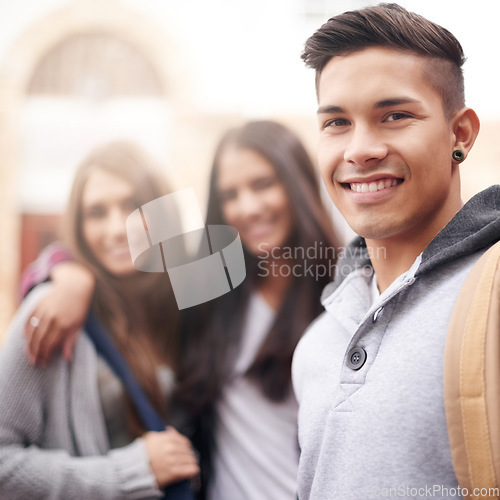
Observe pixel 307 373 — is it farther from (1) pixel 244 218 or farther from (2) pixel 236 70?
(2) pixel 236 70

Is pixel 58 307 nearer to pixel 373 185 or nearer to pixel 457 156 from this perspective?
pixel 373 185

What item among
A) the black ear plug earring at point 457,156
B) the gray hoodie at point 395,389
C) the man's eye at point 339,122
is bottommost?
the gray hoodie at point 395,389

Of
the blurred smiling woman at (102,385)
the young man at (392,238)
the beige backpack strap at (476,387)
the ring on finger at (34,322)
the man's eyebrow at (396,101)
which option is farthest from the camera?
the ring on finger at (34,322)

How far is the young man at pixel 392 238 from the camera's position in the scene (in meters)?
0.93

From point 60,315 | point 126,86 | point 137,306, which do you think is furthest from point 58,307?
point 126,86

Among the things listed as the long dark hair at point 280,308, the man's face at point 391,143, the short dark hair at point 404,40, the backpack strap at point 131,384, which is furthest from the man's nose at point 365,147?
the backpack strap at point 131,384

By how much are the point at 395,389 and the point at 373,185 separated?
403 millimetres

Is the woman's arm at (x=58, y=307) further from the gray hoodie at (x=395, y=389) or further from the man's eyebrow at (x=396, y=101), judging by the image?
the man's eyebrow at (x=396, y=101)

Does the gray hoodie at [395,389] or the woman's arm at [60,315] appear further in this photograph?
the woman's arm at [60,315]

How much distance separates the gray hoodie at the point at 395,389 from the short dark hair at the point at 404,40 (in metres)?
0.24

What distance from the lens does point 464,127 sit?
1.12 m

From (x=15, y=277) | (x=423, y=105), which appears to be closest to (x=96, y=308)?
(x=15, y=277)

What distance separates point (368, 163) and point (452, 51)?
30 cm

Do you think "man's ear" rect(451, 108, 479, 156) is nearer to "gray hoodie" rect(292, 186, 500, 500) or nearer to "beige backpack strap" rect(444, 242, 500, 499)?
"gray hoodie" rect(292, 186, 500, 500)
